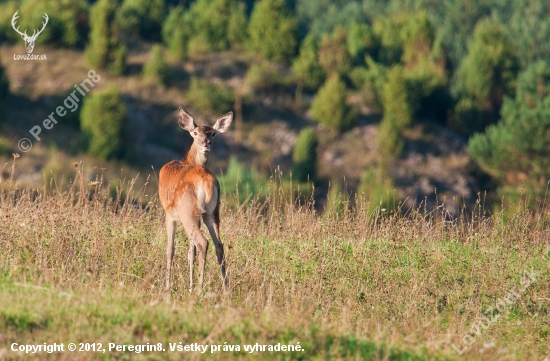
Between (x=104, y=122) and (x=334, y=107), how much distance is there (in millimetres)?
13298

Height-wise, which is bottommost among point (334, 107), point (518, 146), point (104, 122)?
point (518, 146)

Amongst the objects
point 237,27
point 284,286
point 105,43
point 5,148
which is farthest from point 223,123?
point 237,27

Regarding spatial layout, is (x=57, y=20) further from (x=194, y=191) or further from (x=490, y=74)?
(x=194, y=191)

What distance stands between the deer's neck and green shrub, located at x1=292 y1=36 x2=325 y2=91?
37.8 meters

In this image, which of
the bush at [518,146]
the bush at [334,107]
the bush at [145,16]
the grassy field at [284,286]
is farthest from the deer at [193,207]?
the bush at [145,16]

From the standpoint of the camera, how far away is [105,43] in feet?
137

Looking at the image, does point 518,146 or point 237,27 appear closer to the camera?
point 518,146

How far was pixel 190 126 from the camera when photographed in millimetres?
8453

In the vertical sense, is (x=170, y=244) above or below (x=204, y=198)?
below

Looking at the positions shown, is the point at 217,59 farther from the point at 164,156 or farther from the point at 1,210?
the point at 1,210

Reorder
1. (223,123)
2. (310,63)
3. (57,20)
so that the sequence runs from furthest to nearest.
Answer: (310,63) → (57,20) → (223,123)

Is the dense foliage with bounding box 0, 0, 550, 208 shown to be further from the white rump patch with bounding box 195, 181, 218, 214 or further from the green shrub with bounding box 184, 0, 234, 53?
the white rump patch with bounding box 195, 181, 218, 214

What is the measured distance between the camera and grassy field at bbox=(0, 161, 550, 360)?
220 inches

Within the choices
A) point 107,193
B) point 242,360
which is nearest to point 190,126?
point 107,193
